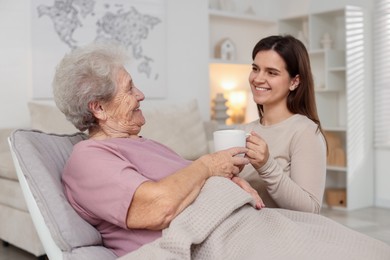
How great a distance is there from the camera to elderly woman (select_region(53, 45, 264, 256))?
47.4 inches

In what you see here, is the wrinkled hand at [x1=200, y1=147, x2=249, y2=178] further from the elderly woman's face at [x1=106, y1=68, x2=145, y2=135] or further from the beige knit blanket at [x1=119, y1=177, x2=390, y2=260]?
the elderly woman's face at [x1=106, y1=68, x2=145, y2=135]

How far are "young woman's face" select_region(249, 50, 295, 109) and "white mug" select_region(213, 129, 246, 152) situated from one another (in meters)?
0.37

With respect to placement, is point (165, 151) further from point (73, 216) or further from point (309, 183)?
point (309, 183)

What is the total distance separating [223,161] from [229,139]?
0.07 m

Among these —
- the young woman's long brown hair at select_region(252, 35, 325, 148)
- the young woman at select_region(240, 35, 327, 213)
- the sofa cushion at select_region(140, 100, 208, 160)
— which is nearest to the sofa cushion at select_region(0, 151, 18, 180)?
the sofa cushion at select_region(140, 100, 208, 160)

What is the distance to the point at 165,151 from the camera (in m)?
1.54

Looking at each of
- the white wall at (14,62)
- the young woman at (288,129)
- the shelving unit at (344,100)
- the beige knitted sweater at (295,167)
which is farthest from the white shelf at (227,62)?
the beige knitted sweater at (295,167)

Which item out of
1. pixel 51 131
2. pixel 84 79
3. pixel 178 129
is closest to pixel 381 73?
pixel 178 129

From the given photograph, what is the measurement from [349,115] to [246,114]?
1.09 m

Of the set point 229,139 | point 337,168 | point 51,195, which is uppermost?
point 229,139

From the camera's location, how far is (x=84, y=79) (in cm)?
142

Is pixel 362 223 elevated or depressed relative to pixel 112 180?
depressed

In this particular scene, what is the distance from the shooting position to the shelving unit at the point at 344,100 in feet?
14.1

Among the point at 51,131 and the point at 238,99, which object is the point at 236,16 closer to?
the point at 238,99
